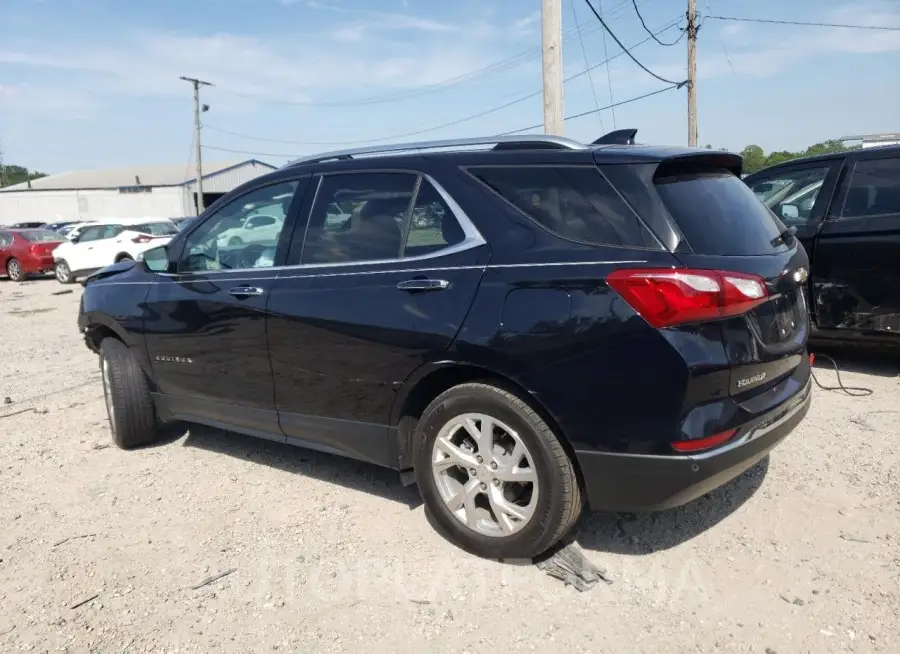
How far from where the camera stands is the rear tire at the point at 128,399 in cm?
467

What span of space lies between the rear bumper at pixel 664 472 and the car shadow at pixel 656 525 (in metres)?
0.50

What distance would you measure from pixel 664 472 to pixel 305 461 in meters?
2.52

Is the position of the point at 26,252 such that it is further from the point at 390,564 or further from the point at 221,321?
the point at 390,564

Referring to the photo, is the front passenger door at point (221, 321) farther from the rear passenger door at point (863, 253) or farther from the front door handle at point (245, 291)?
the rear passenger door at point (863, 253)

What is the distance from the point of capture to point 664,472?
8.83ft

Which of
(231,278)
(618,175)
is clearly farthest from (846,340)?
(231,278)

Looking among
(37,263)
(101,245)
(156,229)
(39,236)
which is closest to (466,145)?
(101,245)

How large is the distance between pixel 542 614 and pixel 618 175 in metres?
1.77

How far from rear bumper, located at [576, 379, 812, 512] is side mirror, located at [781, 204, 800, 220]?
3796 millimetres

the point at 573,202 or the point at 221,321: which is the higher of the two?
the point at 573,202

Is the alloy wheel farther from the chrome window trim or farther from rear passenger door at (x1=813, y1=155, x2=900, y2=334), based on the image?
rear passenger door at (x1=813, y1=155, x2=900, y2=334)

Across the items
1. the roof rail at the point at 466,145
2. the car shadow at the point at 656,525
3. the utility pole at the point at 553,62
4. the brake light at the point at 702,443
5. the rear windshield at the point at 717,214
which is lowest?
the car shadow at the point at 656,525

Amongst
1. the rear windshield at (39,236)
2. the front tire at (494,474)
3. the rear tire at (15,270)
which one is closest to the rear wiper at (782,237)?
the front tire at (494,474)

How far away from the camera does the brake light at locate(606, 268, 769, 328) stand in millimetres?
2621
